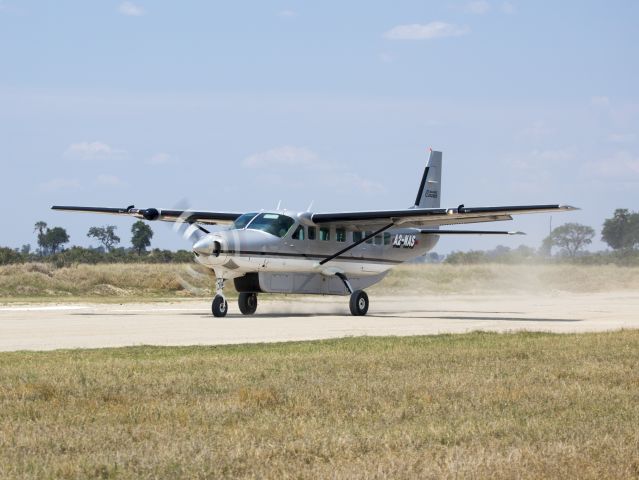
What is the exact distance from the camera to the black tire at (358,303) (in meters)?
31.9

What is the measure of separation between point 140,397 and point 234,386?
4.68 feet

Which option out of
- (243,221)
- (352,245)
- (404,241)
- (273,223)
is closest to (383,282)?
(404,241)

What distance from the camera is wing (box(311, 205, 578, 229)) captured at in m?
29.9

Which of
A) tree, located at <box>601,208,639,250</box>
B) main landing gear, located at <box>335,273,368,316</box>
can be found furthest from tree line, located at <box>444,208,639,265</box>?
main landing gear, located at <box>335,273,368,316</box>

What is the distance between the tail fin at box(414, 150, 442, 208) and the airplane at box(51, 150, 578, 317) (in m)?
2.10

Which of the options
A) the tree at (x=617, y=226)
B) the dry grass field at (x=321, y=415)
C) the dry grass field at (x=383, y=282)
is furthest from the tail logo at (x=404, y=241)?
the tree at (x=617, y=226)

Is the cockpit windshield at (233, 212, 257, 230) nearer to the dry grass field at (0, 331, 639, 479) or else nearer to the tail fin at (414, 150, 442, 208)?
the tail fin at (414, 150, 442, 208)

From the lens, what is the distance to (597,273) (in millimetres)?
64562

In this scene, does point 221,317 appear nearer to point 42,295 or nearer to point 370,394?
point 370,394

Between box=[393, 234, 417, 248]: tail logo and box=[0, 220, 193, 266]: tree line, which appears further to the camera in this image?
box=[0, 220, 193, 266]: tree line

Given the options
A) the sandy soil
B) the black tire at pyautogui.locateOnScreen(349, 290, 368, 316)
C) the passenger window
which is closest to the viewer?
the sandy soil

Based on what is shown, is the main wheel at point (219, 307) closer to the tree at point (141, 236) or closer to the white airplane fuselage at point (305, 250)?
the white airplane fuselage at point (305, 250)

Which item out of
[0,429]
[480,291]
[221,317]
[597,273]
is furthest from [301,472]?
[597,273]

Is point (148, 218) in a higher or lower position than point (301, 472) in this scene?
higher
